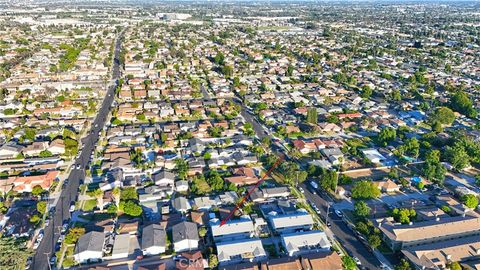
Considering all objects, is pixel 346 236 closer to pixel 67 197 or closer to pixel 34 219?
pixel 67 197

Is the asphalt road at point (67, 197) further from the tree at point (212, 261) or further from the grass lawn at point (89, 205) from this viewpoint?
the tree at point (212, 261)

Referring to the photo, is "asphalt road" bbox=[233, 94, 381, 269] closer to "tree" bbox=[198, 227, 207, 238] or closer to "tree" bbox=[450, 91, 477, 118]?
"tree" bbox=[198, 227, 207, 238]

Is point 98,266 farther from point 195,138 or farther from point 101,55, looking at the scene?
point 101,55

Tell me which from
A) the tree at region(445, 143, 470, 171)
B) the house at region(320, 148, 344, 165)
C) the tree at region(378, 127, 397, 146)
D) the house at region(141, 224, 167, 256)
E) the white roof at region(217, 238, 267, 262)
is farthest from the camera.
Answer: the tree at region(378, 127, 397, 146)

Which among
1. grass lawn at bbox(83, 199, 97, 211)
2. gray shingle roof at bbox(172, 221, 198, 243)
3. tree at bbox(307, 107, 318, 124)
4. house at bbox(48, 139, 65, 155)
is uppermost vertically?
tree at bbox(307, 107, 318, 124)

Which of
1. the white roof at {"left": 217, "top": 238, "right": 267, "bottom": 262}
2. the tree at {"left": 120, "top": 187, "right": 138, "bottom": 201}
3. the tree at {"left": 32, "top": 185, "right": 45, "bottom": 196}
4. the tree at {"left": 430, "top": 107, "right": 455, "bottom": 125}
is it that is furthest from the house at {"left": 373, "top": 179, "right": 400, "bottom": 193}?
the tree at {"left": 32, "top": 185, "right": 45, "bottom": 196}

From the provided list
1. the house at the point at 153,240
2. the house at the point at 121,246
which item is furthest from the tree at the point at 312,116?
the house at the point at 121,246

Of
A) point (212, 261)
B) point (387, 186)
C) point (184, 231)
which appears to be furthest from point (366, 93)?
point (212, 261)
